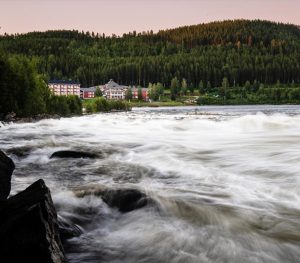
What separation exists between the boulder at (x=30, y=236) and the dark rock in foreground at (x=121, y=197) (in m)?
3.13

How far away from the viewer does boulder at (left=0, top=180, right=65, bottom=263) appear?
5.28m

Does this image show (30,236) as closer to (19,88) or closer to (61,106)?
(19,88)

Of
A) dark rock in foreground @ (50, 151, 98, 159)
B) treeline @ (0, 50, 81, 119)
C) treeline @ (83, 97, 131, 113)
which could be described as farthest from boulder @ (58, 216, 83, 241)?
treeline @ (83, 97, 131, 113)

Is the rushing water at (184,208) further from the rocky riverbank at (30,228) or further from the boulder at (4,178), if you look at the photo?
the boulder at (4,178)

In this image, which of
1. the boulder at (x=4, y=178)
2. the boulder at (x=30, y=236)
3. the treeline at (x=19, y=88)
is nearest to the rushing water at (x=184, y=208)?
the boulder at (x=30, y=236)

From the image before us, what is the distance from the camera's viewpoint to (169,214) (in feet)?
29.0

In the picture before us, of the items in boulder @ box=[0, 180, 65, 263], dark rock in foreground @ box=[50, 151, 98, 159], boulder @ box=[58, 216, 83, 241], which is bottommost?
dark rock in foreground @ box=[50, 151, 98, 159]

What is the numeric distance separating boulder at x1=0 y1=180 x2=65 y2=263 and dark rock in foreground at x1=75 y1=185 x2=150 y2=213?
313cm

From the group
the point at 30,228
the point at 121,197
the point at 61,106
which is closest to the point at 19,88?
the point at 61,106

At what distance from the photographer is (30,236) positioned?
212 inches

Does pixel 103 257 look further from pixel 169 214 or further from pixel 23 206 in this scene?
pixel 169 214

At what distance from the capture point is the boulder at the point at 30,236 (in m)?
5.28

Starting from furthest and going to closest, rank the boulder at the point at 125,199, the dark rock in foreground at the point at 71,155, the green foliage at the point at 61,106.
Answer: the green foliage at the point at 61,106 < the dark rock in foreground at the point at 71,155 < the boulder at the point at 125,199

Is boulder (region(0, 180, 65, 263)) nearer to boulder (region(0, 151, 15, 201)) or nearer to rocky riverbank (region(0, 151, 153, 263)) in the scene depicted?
rocky riverbank (region(0, 151, 153, 263))
